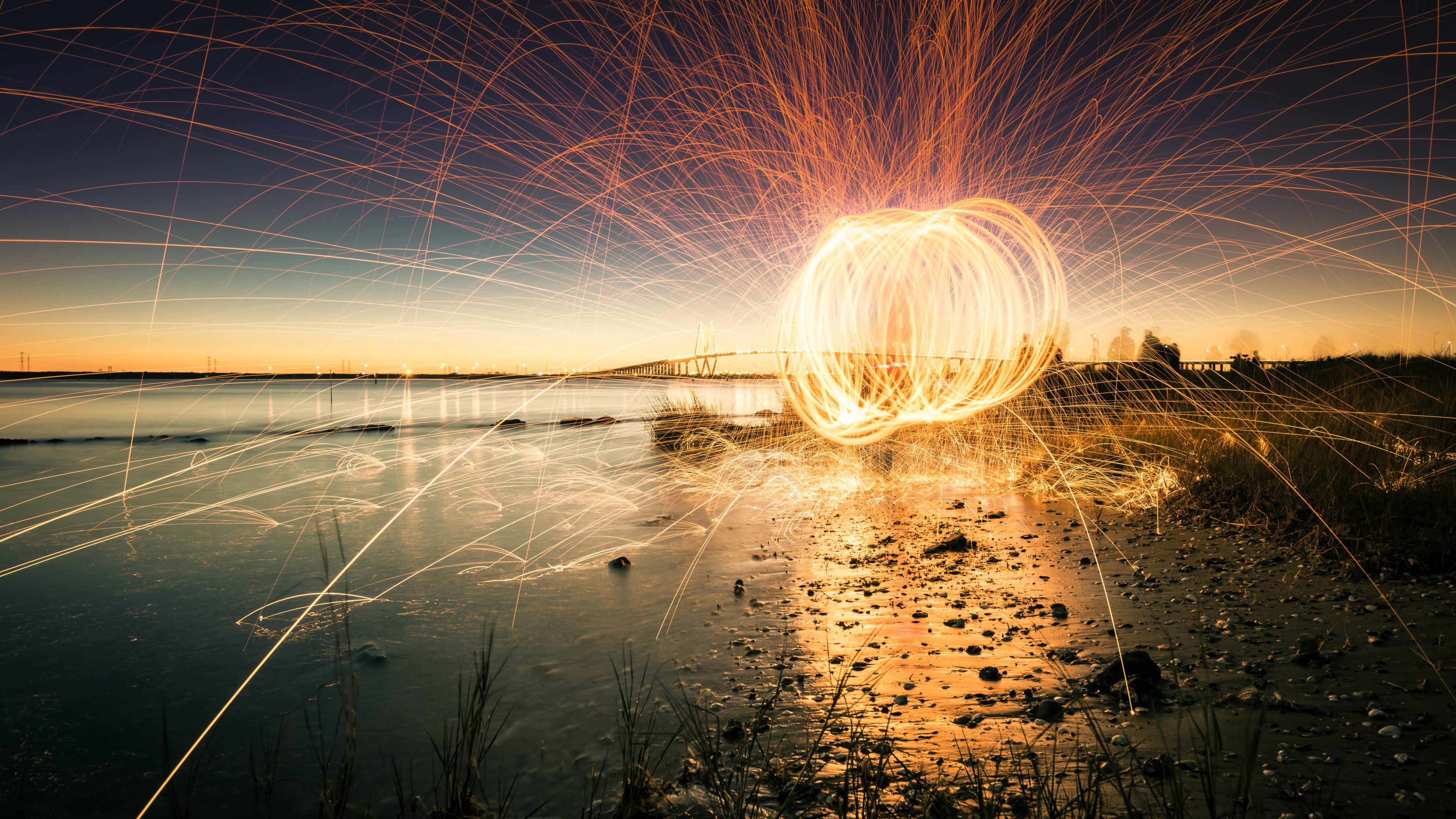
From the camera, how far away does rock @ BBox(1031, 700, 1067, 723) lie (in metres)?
3.60

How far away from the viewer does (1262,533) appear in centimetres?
614

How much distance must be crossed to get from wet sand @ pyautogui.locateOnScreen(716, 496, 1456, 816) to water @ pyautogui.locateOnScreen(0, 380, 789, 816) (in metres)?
0.84

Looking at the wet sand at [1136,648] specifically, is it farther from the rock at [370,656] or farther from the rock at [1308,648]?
the rock at [370,656]

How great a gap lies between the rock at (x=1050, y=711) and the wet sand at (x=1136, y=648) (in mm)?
59

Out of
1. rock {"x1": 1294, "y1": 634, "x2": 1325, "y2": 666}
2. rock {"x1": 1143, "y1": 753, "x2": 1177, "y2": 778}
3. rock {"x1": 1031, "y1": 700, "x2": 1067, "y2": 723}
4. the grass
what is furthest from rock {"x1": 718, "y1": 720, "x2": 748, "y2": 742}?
the grass

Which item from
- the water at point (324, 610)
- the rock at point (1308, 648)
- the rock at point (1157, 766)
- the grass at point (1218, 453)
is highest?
the grass at point (1218, 453)

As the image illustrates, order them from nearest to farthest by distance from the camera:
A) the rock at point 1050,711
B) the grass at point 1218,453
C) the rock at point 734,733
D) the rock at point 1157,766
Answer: the rock at point 1157,766
the rock at point 1050,711
the rock at point 734,733
the grass at point 1218,453

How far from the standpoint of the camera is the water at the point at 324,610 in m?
4.29

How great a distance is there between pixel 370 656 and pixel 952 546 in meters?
6.25

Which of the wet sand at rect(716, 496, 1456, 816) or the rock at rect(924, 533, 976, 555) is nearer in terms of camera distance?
the wet sand at rect(716, 496, 1456, 816)

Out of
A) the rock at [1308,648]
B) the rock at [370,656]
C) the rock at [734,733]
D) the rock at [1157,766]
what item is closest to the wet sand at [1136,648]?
the rock at [1308,648]

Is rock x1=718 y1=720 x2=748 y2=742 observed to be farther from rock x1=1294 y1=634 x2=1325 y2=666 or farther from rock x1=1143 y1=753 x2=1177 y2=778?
rock x1=1294 y1=634 x2=1325 y2=666

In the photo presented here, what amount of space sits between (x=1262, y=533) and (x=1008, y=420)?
9076 millimetres

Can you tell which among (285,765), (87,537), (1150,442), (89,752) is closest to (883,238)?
(1150,442)
